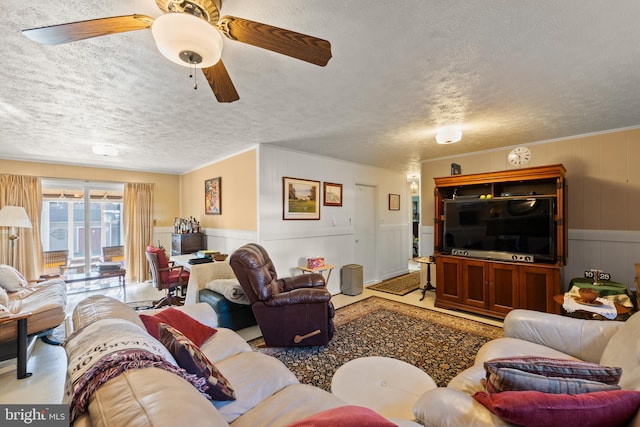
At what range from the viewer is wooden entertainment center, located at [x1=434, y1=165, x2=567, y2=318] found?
3.07 metres

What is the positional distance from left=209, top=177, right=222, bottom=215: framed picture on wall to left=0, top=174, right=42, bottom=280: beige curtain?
9.11 feet

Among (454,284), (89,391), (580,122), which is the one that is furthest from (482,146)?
(89,391)

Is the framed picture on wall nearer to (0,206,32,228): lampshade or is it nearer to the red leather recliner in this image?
the red leather recliner

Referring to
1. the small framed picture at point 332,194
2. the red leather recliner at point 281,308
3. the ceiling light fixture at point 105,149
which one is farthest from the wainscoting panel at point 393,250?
the ceiling light fixture at point 105,149

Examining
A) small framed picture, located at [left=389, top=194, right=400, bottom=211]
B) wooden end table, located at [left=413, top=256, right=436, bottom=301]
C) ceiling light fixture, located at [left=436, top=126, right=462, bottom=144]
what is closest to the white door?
small framed picture, located at [left=389, top=194, right=400, bottom=211]

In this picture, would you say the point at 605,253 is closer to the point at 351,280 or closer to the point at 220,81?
the point at 351,280

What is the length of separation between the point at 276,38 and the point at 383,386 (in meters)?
1.94

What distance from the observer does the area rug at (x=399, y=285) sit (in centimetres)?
485

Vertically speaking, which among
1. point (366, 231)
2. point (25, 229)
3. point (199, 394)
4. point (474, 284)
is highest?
point (25, 229)

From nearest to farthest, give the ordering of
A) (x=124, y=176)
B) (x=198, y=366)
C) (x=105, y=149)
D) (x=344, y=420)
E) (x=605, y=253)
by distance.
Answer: (x=344, y=420)
(x=198, y=366)
(x=605, y=253)
(x=105, y=149)
(x=124, y=176)

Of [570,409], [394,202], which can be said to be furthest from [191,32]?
[394,202]

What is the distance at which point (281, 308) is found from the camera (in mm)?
2592

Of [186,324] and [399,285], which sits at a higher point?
[186,324]

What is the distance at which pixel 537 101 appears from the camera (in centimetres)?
238
